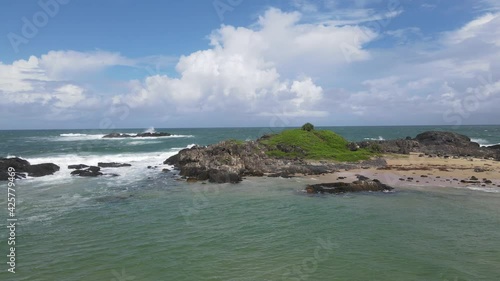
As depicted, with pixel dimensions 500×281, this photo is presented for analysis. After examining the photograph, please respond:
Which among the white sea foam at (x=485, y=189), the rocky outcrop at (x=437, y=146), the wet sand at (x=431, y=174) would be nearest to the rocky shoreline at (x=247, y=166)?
the wet sand at (x=431, y=174)

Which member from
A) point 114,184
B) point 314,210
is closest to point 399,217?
point 314,210

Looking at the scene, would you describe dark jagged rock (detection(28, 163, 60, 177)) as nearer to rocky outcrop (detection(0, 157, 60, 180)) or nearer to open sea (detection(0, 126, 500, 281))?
rocky outcrop (detection(0, 157, 60, 180))

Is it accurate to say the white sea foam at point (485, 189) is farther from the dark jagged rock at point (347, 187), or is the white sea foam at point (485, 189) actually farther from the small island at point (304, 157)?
the small island at point (304, 157)

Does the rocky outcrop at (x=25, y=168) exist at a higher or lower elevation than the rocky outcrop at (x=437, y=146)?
lower

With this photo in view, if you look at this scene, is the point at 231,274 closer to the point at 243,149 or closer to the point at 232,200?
the point at 232,200

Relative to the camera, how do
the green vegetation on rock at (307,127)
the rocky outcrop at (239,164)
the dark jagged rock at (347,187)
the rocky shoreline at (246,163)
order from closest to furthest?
the dark jagged rock at (347,187) < the rocky outcrop at (239,164) < the rocky shoreline at (246,163) < the green vegetation on rock at (307,127)

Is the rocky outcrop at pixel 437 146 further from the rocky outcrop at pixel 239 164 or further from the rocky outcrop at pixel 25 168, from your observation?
the rocky outcrop at pixel 25 168

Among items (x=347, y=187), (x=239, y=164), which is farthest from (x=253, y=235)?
(x=239, y=164)

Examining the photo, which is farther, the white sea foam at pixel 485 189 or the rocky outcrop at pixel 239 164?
the rocky outcrop at pixel 239 164

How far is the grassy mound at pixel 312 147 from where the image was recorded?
174 feet

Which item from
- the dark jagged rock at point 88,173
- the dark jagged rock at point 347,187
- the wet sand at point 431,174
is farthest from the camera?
the dark jagged rock at point 88,173

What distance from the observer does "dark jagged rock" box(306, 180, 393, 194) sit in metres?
32.9

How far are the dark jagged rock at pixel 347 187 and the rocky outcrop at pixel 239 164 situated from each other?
9012 millimetres

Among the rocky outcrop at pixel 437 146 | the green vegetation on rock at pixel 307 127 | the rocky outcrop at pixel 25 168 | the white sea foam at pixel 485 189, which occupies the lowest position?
the white sea foam at pixel 485 189
